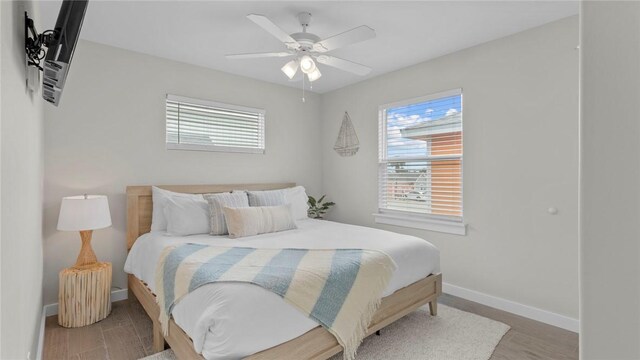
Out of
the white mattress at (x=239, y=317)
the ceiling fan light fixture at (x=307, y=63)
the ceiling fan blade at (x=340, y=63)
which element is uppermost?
the ceiling fan blade at (x=340, y=63)

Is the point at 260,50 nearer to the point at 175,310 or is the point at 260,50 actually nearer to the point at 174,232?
the point at 174,232

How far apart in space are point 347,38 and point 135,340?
2.71 m

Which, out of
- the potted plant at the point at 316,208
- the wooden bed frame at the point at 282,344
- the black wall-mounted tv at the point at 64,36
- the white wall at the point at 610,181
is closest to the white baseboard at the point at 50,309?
the wooden bed frame at the point at 282,344

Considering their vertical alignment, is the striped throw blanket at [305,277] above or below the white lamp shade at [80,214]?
below

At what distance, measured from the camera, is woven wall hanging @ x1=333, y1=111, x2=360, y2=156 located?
4.34m

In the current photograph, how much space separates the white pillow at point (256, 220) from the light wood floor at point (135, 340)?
104 centimetres

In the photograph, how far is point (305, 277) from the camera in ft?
5.95

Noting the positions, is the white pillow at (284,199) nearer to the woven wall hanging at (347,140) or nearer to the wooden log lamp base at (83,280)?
the woven wall hanging at (347,140)

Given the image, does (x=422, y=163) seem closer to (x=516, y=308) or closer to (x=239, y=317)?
(x=516, y=308)

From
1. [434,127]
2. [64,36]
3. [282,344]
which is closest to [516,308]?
[434,127]

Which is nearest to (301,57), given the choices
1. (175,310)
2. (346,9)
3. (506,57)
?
(346,9)

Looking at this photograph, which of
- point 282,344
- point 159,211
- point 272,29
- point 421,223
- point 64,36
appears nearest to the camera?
point 64,36

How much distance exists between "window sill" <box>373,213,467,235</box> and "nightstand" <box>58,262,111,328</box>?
2.92 meters

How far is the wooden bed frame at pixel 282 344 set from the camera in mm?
1695
